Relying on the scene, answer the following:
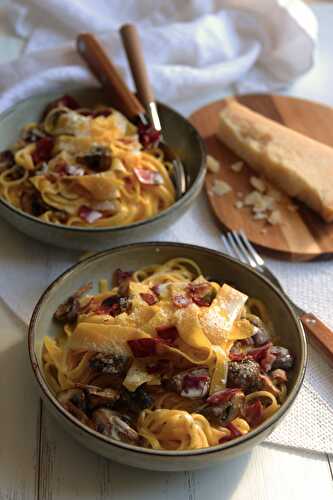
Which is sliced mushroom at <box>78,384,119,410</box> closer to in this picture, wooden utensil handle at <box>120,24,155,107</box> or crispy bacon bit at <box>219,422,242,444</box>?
crispy bacon bit at <box>219,422,242,444</box>

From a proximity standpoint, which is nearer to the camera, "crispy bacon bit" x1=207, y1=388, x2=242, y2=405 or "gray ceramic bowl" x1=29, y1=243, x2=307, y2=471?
"gray ceramic bowl" x1=29, y1=243, x2=307, y2=471

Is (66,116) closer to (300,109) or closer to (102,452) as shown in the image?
(300,109)

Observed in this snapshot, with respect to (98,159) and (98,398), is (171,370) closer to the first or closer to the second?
(98,398)

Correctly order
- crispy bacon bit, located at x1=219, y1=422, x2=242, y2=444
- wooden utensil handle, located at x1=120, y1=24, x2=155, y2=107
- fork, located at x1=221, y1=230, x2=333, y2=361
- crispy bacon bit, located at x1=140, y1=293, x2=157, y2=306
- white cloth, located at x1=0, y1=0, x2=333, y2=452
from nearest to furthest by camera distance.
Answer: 1. crispy bacon bit, located at x1=219, y1=422, x2=242, y2=444
2. crispy bacon bit, located at x1=140, y1=293, x2=157, y2=306
3. fork, located at x1=221, y1=230, x2=333, y2=361
4. wooden utensil handle, located at x1=120, y1=24, x2=155, y2=107
5. white cloth, located at x1=0, y1=0, x2=333, y2=452

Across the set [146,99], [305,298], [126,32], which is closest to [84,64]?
[126,32]

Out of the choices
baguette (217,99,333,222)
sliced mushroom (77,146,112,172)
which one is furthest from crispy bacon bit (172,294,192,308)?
baguette (217,99,333,222)

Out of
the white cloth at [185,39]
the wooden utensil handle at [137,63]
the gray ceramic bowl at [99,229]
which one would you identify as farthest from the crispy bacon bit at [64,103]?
the wooden utensil handle at [137,63]

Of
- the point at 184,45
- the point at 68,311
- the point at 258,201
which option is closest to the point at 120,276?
the point at 68,311

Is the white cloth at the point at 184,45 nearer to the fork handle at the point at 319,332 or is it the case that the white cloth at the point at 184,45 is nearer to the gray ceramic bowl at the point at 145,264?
the gray ceramic bowl at the point at 145,264
